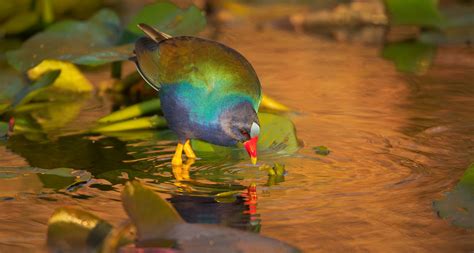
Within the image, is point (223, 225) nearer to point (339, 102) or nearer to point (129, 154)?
point (129, 154)

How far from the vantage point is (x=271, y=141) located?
149 inches

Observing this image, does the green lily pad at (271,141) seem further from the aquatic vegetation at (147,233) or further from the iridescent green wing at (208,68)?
the aquatic vegetation at (147,233)

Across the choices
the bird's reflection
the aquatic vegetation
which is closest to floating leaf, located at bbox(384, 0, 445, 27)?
the bird's reflection

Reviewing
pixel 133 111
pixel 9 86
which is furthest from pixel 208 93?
pixel 9 86

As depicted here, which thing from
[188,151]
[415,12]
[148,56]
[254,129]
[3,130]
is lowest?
[3,130]

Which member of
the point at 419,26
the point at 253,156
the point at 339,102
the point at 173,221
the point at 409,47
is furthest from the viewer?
the point at 419,26

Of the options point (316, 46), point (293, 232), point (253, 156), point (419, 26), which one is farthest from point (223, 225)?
point (419, 26)

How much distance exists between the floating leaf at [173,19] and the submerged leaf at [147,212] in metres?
1.81

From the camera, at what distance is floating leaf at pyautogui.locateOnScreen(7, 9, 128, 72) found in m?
4.23

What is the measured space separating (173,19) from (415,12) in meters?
2.14

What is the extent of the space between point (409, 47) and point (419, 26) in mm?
501

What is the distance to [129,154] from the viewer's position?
3797mm

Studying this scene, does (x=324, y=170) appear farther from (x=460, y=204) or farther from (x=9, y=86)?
(x=9, y=86)

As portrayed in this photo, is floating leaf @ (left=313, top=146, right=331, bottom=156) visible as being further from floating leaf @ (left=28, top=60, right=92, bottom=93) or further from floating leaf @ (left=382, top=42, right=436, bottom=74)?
floating leaf @ (left=382, top=42, right=436, bottom=74)
